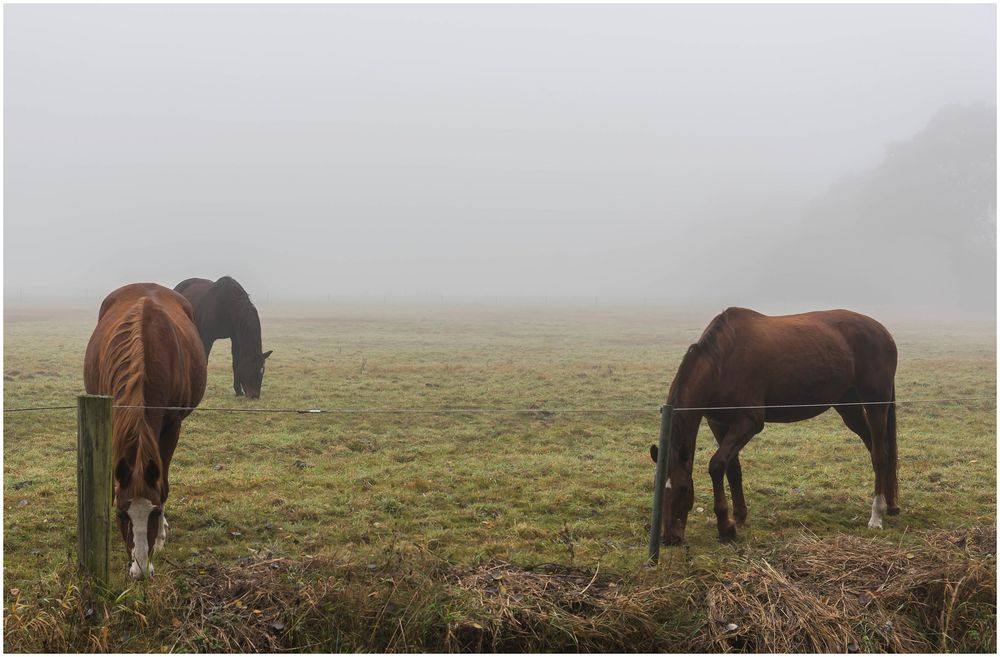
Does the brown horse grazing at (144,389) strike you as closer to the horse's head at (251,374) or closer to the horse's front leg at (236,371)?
the horse's head at (251,374)

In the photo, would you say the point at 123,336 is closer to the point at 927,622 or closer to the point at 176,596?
the point at 176,596

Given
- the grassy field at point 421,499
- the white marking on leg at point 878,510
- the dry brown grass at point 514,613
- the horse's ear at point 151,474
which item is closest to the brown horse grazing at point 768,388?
the white marking on leg at point 878,510

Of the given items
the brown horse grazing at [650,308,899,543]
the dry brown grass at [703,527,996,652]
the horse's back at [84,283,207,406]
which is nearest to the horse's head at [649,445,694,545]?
the brown horse grazing at [650,308,899,543]

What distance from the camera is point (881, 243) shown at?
140 metres

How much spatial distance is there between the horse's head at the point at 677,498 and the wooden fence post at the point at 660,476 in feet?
3.22

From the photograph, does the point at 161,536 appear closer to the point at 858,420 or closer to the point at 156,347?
the point at 156,347

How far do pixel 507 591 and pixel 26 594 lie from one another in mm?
3513

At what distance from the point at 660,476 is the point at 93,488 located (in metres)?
4.20

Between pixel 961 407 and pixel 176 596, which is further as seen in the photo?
pixel 961 407

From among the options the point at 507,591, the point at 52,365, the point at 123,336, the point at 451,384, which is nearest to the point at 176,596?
the point at 507,591

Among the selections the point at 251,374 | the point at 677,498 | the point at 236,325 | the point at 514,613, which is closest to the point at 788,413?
the point at 677,498

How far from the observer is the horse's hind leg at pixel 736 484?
282 inches

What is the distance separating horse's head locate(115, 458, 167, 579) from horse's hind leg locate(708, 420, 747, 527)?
5319 millimetres

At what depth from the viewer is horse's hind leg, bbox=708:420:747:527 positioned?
23.5ft
